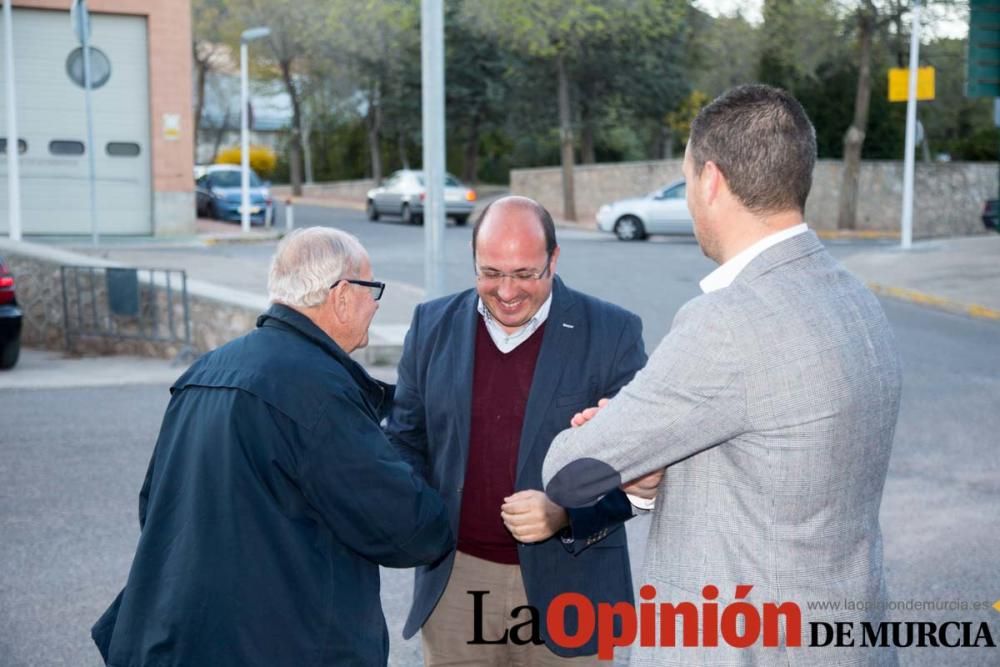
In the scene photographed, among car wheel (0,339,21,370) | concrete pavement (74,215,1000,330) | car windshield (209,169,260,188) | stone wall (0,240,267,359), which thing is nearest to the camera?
car wheel (0,339,21,370)

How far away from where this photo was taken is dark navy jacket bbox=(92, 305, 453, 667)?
2.60 m

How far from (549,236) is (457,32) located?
130ft

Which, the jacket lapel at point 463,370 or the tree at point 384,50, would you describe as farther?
the tree at point 384,50

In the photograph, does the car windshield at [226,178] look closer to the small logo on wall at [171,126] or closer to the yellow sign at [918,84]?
the small logo on wall at [171,126]

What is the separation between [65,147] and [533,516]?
23.3 meters

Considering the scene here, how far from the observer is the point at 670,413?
6.72 ft

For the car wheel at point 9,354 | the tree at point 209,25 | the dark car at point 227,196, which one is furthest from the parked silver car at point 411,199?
the car wheel at point 9,354

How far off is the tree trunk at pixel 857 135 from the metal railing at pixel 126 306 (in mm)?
23401

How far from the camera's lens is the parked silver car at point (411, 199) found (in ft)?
108

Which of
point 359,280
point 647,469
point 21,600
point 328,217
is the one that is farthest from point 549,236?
point 328,217

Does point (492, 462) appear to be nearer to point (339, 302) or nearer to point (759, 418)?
point (339, 302)

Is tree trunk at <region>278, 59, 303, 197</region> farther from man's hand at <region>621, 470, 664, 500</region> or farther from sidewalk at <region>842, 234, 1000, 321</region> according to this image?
man's hand at <region>621, 470, 664, 500</region>

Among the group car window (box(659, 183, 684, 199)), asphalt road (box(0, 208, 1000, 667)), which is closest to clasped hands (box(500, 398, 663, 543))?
asphalt road (box(0, 208, 1000, 667))

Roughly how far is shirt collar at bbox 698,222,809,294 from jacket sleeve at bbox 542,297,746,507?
0.29 ft
